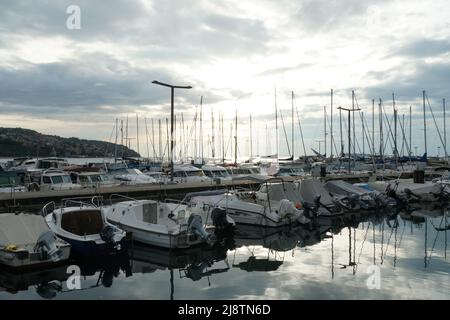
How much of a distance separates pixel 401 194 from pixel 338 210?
27.2ft

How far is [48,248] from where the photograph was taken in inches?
536

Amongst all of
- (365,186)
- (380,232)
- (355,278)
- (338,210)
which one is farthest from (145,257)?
(365,186)

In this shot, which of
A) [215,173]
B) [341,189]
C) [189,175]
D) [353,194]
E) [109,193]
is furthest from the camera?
[215,173]

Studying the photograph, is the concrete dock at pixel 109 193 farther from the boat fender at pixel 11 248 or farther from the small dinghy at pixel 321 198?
the boat fender at pixel 11 248

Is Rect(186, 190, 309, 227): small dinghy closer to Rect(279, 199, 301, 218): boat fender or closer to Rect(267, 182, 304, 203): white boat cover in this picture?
Rect(279, 199, 301, 218): boat fender

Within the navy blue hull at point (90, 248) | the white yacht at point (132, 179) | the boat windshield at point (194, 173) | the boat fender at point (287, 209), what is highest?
the boat windshield at point (194, 173)

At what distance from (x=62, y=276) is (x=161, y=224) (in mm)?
5965

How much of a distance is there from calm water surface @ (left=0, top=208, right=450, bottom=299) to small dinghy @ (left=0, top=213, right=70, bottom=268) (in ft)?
1.41

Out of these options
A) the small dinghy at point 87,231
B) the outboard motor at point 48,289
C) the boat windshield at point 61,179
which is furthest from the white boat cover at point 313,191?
the outboard motor at point 48,289

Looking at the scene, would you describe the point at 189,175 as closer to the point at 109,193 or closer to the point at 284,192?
the point at 109,193

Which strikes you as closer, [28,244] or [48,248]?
[48,248]

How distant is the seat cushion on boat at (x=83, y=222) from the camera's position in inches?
650

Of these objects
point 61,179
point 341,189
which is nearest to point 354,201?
point 341,189

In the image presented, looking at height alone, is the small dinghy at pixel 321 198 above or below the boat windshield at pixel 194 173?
below
